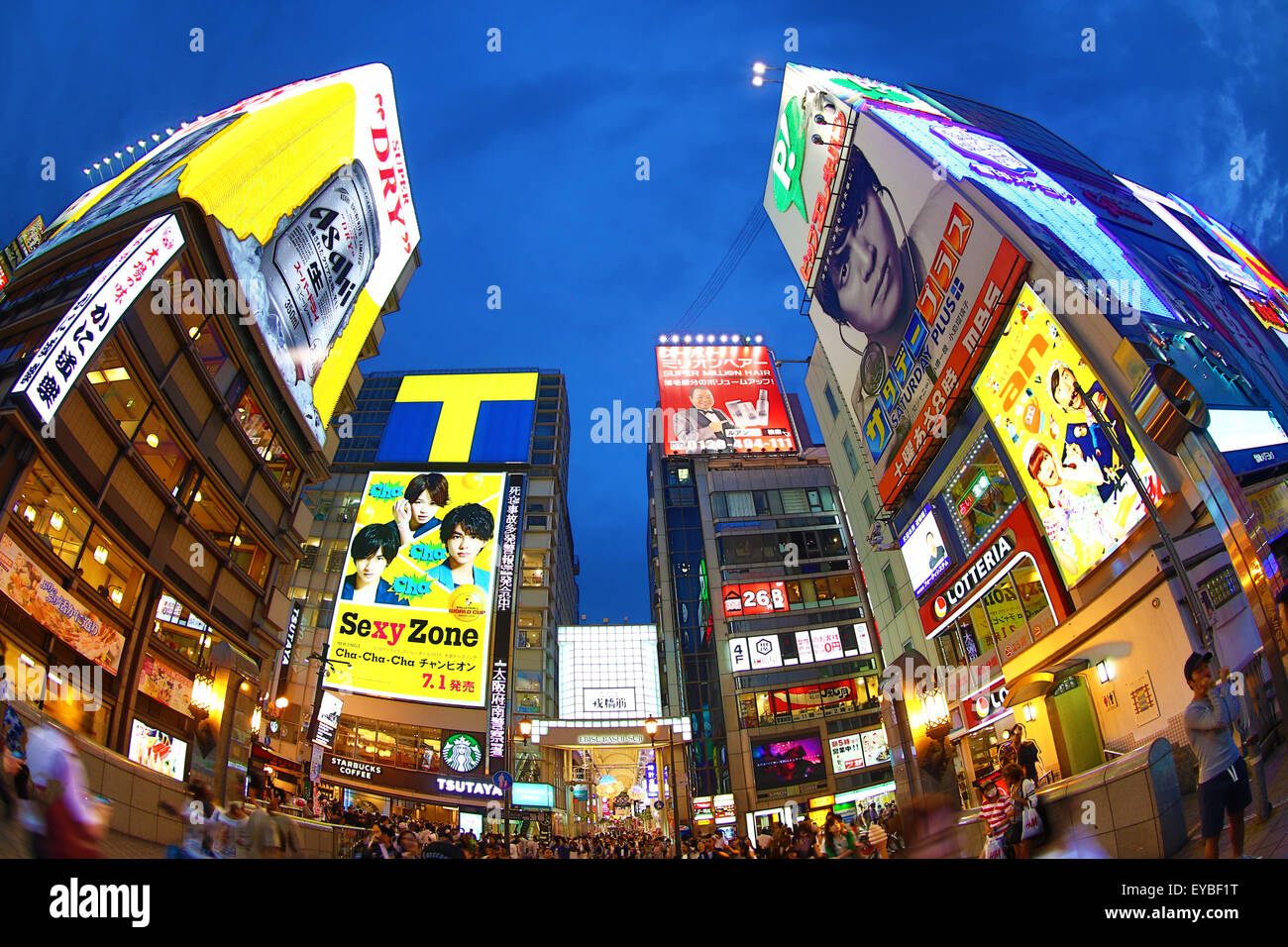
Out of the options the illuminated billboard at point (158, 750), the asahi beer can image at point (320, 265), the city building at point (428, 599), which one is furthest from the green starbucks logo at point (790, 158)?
the illuminated billboard at point (158, 750)

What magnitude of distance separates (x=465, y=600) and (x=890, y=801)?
1190 inches


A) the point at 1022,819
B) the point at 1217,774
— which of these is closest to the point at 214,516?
the point at 1022,819

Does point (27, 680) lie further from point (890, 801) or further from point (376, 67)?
point (890, 801)

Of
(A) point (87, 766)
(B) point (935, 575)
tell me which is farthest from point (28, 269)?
(B) point (935, 575)

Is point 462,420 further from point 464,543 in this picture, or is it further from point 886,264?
point 886,264

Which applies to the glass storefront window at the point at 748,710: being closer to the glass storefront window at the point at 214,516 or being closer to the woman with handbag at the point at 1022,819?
the glass storefront window at the point at 214,516

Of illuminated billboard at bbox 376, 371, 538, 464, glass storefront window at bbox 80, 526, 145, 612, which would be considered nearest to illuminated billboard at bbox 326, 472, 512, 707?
illuminated billboard at bbox 376, 371, 538, 464

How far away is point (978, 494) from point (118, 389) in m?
27.2

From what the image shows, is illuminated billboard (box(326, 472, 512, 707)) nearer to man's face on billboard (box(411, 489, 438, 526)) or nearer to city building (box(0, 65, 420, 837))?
man's face on billboard (box(411, 489, 438, 526))

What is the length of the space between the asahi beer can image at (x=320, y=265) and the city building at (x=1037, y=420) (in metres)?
20.2

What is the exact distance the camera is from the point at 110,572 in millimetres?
17688

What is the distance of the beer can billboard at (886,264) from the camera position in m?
20.5

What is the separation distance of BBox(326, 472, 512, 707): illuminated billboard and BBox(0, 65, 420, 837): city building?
1624 cm

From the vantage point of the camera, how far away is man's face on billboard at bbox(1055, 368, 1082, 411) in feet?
56.1
